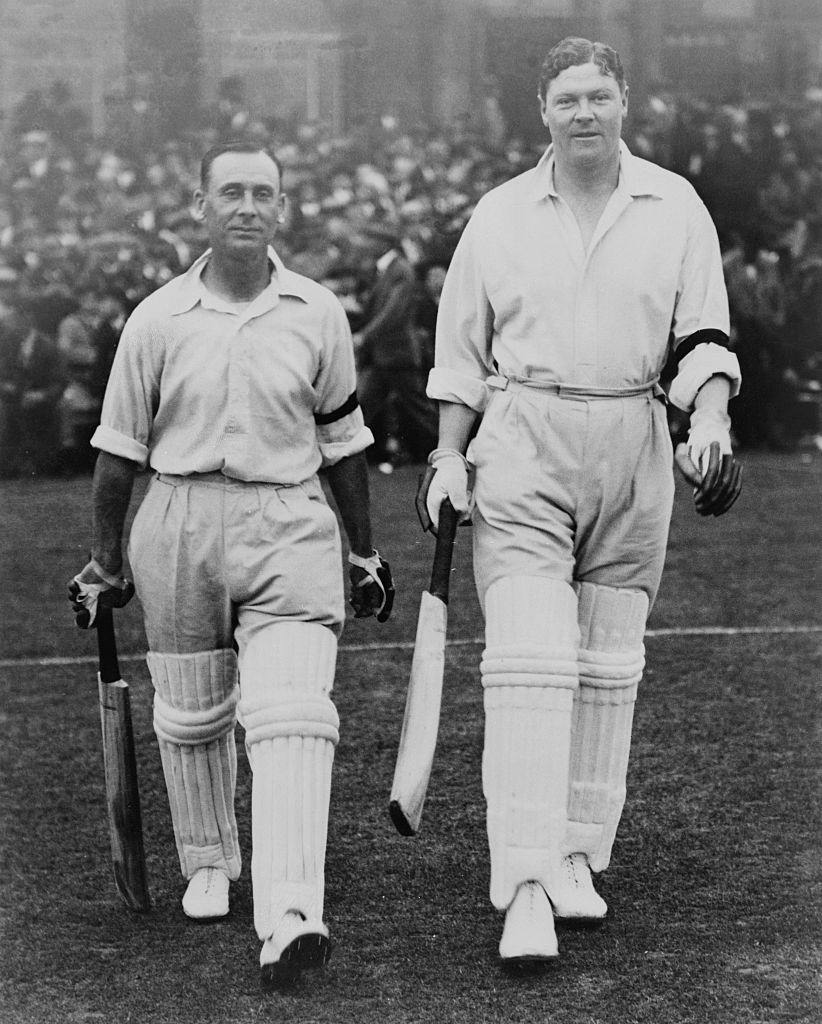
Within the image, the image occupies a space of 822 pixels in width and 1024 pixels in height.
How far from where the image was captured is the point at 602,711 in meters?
3.78

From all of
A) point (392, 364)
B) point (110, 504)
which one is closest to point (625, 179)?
point (110, 504)

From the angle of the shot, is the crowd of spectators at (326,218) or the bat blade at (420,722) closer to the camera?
the bat blade at (420,722)

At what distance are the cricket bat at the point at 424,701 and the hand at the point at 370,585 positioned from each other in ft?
0.52

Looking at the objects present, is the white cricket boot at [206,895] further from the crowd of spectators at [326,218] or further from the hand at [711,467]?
the crowd of spectators at [326,218]

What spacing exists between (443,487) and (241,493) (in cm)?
42

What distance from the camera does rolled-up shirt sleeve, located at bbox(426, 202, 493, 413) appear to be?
3719 mm

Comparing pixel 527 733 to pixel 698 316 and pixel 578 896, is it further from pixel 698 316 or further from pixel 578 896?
pixel 698 316

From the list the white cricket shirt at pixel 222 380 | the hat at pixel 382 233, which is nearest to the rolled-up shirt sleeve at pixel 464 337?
the white cricket shirt at pixel 222 380

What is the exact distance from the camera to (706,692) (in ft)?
19.3

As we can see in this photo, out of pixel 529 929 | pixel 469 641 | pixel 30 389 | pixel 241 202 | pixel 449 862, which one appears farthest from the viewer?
pixel 30 389

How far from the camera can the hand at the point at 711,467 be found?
345 cm

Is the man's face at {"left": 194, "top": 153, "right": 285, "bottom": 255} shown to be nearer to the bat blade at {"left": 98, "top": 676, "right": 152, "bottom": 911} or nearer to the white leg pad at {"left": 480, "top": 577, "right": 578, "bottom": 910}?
the white leg pad at {"left": 480, "top": 577, "right": 578, "bottom": 910}

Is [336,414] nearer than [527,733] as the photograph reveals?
No

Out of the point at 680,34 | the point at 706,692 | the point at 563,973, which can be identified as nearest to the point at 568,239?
the point at 563,973
